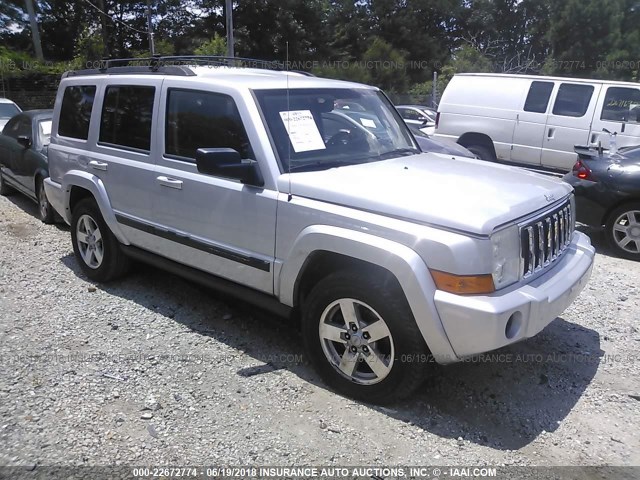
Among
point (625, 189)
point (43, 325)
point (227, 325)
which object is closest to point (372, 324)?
point (227, 325)

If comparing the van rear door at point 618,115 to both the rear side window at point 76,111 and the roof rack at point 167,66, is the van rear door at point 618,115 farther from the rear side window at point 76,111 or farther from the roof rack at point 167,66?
the rear side window at point 76,111

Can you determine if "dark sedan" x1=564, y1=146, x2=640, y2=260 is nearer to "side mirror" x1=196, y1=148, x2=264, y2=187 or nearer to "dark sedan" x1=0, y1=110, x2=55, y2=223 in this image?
"side mirror" x1=196, y1=148, x2=264, y2=187

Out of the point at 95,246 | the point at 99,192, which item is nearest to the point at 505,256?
the point at 99,192

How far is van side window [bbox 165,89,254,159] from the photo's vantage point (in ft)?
12.7

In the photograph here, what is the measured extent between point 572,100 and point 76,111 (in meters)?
8.25

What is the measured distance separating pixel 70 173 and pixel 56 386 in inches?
91.5

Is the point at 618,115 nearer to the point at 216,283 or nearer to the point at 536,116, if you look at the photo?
the point at 536,116

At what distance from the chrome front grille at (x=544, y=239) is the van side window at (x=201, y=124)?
1799 millimetres

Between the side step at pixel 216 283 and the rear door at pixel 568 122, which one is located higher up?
the rear door at pixel 568 122

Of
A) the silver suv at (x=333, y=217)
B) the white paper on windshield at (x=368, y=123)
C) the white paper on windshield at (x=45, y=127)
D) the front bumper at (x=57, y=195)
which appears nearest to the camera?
the silver suv at (x=333, y=217)

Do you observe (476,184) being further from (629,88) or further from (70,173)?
(629,88)

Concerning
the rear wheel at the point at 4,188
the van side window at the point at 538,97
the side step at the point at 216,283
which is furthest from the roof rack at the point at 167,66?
the van side window at the point at 538,97

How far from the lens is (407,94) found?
1459 inches

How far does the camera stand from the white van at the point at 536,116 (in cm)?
962
